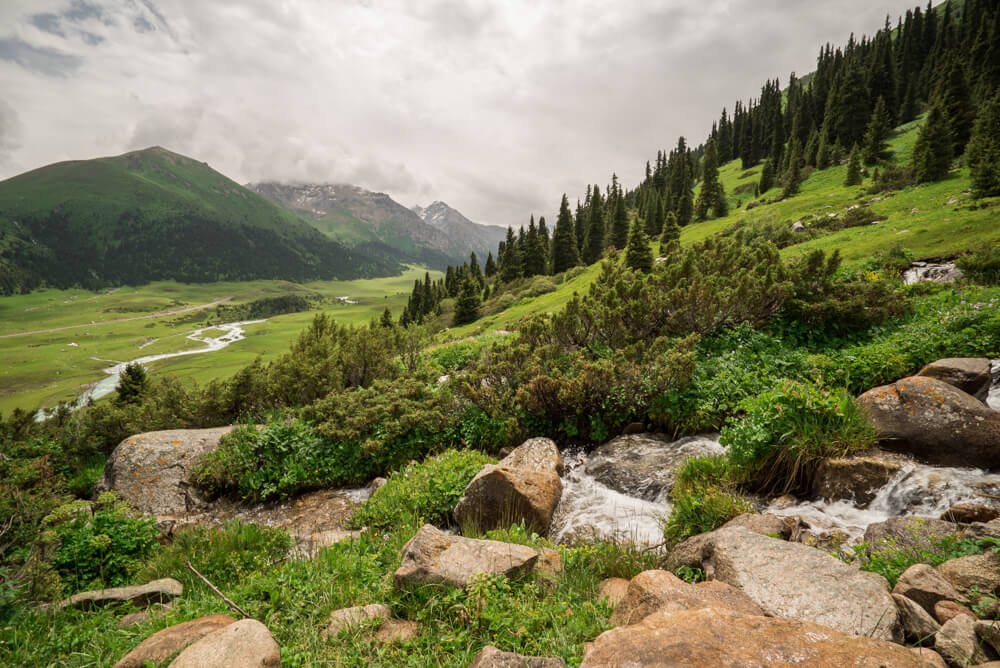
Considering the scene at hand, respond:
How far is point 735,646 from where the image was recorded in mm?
2477

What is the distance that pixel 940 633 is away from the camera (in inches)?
100

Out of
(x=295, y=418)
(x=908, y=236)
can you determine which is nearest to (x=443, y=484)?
(x=295, y=418)

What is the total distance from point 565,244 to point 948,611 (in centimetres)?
5899

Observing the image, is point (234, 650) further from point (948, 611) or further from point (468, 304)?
point (468, 304)

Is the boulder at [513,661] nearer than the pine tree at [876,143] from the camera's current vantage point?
Yes

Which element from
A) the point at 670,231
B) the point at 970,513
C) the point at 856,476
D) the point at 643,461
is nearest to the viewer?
the point at 970,513

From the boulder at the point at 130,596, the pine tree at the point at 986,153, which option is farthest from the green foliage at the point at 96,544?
the pine tree at the point at 986,153

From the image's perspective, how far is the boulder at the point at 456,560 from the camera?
4.16 meters

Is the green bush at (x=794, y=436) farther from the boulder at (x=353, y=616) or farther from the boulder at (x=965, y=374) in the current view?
the boulder at (x=353, y=616)

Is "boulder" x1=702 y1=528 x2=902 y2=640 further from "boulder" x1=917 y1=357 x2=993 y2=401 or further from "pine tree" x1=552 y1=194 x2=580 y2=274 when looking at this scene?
"pine tree" x1=552 y1=194 x2=580 y2=274

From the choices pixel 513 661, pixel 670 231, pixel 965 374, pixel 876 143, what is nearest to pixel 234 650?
pixel 513 661

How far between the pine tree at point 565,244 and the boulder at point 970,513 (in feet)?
183

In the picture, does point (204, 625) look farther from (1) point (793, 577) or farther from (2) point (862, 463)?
(2) point (862, 463)

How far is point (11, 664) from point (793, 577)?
7526 millimetres
